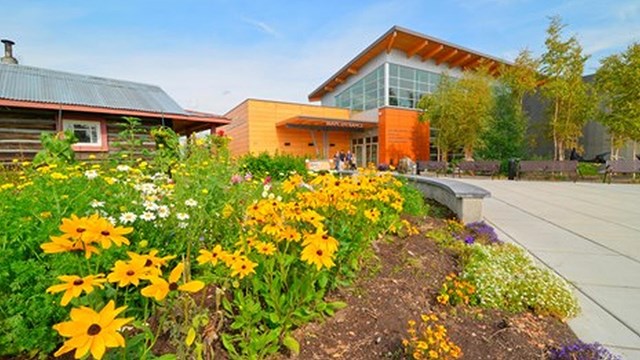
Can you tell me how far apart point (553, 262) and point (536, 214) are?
3012mm

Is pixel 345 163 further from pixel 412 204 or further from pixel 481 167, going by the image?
pixel 412 204

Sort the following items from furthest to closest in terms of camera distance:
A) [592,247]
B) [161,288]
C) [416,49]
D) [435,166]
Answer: [416,49] < [435,166] < [592,247] < [161,288]

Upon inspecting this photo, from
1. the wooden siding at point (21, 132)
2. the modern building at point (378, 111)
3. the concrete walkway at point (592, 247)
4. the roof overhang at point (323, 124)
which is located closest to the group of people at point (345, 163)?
the modern building at point (378, 111)

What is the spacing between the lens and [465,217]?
183 inches

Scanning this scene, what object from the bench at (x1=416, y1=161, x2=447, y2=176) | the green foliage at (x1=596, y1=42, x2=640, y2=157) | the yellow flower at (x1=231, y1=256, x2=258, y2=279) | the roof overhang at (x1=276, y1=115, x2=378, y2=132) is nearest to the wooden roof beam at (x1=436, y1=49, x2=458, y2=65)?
the roof overhang at (x1=276, y1=115, x2=378, y2=132)

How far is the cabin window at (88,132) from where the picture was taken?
9086 mm

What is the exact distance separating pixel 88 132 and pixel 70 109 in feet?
3.48

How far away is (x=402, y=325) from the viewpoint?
1.92 metres

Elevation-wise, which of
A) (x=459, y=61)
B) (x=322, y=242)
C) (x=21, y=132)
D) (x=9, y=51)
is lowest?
(x=322, y=242)

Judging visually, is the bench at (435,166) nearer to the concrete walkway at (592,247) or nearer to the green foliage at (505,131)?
the green foliage at (505,131)

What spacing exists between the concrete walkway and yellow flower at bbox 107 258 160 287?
8.81 feet

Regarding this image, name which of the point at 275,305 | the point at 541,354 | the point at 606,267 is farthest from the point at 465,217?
the point at 275,305

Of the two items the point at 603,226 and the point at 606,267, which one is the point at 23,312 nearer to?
the point at 606,267

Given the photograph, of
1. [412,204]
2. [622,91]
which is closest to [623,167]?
[622,91]
